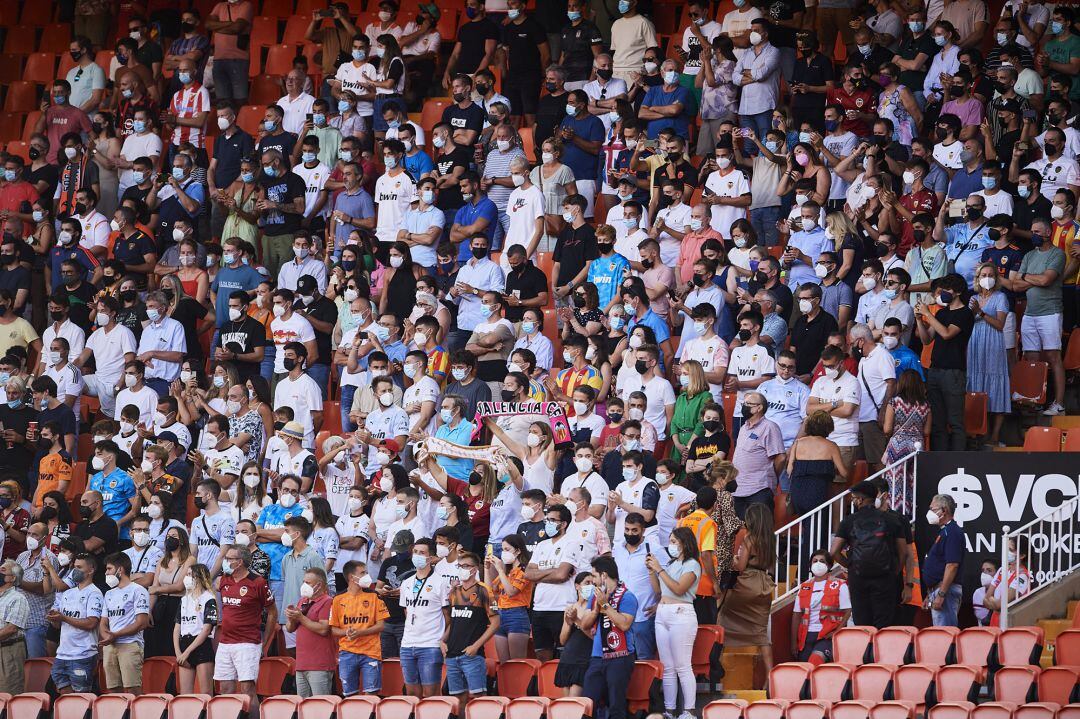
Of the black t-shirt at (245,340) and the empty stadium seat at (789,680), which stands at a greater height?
the black t-shirt at (245,340)

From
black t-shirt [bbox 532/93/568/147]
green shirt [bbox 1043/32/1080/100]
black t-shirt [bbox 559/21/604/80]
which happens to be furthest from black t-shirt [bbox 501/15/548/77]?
green shirt [bbox 1043/32/1080/100]

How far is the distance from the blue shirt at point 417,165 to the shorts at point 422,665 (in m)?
6.77

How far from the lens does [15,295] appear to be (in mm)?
18547

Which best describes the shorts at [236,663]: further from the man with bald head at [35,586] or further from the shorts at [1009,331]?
the shorts at [1009,331]

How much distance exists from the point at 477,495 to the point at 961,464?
3.91 meters

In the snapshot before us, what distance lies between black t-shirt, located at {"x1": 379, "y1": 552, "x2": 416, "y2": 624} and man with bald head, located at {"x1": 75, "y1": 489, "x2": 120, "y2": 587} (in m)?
2.58

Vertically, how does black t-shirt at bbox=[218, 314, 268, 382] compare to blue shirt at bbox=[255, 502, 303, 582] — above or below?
above

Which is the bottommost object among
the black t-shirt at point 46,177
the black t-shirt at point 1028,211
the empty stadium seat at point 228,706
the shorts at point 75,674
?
the empty stadium seat at point 228,706

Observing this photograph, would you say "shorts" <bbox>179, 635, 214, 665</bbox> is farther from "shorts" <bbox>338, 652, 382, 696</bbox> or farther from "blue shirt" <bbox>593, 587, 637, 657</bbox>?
"blue shirt" <bbox>593, 587, 637, 657</bbox>

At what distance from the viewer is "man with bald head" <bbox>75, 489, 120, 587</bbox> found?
1493 centimetres

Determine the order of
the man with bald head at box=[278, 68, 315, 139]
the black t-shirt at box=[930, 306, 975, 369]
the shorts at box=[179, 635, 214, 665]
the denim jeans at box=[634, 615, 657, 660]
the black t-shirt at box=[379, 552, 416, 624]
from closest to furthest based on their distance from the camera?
the denim jeans at box=[634, 615, 657, 660] < the black t-shirt at box=[379, 552, 416, 624] < the shorts at box=[179, 635, 214, 665] < the black t-shirt at box=[930, 306, 975, 369] < the man with bald head at box=[278, 68, 315, 139]

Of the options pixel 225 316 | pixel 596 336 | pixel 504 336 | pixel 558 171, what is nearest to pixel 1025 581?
pixel 596 336

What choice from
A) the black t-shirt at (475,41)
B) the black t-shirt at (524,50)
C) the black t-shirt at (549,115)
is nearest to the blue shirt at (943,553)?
the black t-shirt at (549,115)

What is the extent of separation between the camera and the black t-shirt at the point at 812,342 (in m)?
15.4
